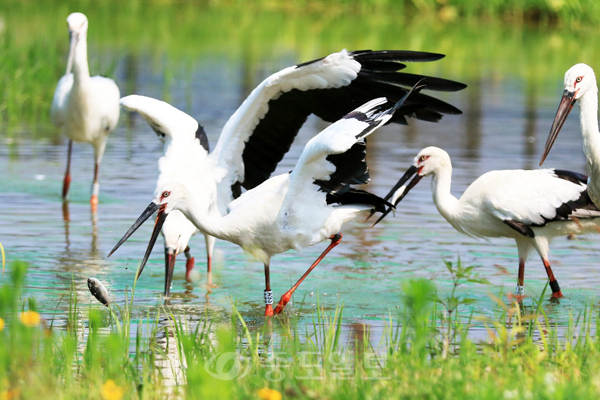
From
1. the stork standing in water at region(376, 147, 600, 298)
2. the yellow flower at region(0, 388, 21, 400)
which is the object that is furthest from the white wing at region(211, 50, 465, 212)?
the yellow flower at region(0, 388, 21, 400)

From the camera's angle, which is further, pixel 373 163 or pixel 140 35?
pixel 140 35

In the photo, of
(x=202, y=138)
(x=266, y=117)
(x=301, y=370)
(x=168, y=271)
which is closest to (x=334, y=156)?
(x=266, y=117)

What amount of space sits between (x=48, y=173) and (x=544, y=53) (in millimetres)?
13654

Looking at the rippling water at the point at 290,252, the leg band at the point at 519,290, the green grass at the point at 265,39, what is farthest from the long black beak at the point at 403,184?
the green grass at the point at 265,39

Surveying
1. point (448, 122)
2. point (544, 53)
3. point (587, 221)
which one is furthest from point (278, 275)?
point (544, 53)

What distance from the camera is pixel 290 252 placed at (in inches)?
297

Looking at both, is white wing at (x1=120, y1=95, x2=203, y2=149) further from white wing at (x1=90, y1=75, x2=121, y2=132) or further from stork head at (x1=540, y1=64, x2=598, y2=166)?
stork head at (x1=540, y1=64, x2=598, y2=166)

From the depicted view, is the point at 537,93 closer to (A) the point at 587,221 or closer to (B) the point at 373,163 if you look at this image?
(B) the point at 373,163

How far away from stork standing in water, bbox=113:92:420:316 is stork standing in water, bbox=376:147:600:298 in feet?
1.75

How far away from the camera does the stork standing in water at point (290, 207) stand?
18.4ft

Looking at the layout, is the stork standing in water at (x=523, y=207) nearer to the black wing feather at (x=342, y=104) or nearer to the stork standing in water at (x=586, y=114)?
the black wing feather at (x=342, y=104)

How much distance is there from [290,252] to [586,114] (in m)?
2.73

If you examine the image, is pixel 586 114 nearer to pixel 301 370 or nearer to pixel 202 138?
pixel 301 370

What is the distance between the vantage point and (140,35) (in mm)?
22297
